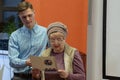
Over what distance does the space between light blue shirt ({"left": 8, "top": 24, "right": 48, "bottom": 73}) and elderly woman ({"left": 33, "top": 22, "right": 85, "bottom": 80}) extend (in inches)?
13.4

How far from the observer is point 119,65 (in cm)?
201

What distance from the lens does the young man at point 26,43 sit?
2.57 m

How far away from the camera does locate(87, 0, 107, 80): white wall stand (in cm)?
204

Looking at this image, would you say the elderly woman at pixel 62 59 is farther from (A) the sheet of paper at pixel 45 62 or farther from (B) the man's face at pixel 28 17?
(B) the man's face at pixel 28 17

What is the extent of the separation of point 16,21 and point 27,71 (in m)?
1.47

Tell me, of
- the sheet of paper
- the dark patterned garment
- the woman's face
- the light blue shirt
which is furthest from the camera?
the light blue shirt

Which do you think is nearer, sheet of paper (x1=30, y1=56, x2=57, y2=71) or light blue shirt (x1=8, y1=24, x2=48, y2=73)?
sheet of paper (x1=30, y1=56, x2=57, y2=71)

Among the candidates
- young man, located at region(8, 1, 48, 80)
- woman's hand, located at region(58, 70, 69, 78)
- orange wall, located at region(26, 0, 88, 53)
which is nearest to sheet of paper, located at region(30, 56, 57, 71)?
woman's hand, located at region(58, 70, 69, 78)

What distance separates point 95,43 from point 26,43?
32.4 inches

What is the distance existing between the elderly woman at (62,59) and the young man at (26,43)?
353mm

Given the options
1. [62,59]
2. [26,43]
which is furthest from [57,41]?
[26,43]

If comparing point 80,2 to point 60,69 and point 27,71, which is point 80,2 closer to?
point 27,71

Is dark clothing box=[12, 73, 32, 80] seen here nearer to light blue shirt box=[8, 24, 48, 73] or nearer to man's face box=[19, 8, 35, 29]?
light blue shirt box=[8, 24, 48, 73]

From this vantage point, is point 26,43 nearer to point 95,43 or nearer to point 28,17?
point 28,17
